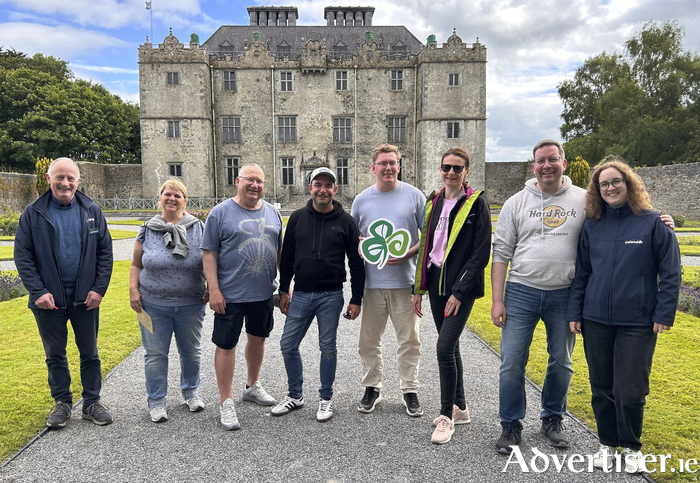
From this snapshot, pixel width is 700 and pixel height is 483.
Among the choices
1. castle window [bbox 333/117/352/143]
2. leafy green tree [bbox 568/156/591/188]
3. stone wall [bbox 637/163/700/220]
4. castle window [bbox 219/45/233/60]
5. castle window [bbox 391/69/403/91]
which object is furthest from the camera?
castle window [bbox 219/45/233/60]

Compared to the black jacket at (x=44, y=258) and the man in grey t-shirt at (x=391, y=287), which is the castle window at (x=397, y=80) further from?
the black jacket at (x=44, y=258)

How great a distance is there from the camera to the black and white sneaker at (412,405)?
3740 mm

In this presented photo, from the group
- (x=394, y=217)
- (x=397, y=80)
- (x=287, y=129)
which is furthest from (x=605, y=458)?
(x=397, y=80)

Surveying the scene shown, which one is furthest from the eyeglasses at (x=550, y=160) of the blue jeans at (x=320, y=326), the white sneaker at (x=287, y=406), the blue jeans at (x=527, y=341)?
the white sneaker at (x=287, y=406)

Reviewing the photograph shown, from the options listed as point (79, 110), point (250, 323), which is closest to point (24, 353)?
point (250, 323)

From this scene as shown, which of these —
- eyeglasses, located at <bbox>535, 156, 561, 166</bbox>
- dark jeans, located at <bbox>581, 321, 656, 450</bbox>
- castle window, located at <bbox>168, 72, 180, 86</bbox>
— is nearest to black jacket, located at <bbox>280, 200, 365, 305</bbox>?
eyeglasses, located at <bbox>535, 156, 561, 166</bbox>

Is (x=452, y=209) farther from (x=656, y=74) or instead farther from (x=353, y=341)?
(x=656, y=74)

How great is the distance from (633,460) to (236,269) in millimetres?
3058

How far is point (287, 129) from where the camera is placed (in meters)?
33.7

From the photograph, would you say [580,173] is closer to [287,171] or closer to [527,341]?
[287,171]

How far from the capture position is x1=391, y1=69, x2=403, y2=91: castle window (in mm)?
33312

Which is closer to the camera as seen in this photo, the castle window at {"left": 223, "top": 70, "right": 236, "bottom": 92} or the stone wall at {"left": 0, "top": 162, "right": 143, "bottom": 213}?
the stone wall at {"left": 0, "top": 162, "right": 143, "bottom": 213}

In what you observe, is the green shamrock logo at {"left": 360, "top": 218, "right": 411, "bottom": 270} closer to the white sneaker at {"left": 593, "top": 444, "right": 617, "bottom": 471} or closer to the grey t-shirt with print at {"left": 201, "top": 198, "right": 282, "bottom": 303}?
the grey t-shirt with print at {"left": 201, "top": 198, "right": 282, "bottom": 303}

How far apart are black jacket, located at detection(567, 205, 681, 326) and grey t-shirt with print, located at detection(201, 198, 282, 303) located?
2363 mm
